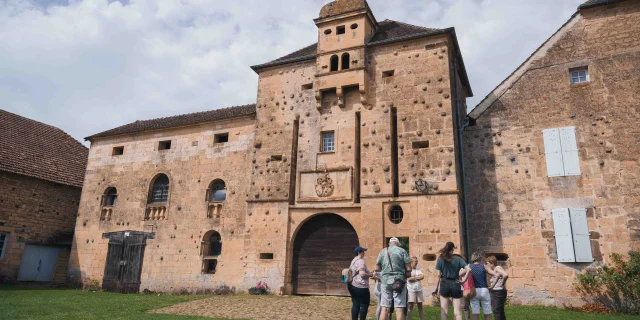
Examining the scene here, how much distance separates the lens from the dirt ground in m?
11.2

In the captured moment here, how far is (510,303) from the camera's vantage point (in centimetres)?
1406

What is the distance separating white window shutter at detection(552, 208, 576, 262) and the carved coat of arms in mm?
7527

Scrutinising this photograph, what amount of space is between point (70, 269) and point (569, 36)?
79.2ft

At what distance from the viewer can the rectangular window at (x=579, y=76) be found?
49.7 feet

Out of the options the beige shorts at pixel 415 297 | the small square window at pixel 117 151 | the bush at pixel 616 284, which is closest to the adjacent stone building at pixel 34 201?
the small square window at pixel 117 151

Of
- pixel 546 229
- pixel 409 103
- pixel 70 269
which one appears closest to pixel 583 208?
pixel 546 229

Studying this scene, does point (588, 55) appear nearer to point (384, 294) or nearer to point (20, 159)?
point (384, 294)

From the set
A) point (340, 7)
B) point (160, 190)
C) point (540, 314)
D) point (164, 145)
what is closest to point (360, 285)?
point (540, 314)

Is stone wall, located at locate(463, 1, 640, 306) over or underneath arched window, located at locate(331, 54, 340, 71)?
underneath

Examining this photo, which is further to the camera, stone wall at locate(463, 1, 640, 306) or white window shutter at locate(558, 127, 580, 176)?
white window shutter at locate(558, 127, 580, 176)

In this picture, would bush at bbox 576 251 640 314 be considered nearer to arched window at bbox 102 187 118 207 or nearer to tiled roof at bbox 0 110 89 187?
arched window at bbox 102 187 118 207

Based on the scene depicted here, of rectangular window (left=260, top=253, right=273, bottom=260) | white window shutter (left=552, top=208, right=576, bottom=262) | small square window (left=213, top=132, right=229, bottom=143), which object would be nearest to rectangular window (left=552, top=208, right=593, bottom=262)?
white window shutter (left=552, top=208, right=576, bottom=262)

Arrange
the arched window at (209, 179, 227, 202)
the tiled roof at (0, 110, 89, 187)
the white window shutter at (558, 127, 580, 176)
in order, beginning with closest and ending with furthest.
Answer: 1. the white window shutter at (558, 127, 580, 176)
2. the arched window at (209, 179, 227, 202)
3. the tiled roof at (0, 110, 89, 187)

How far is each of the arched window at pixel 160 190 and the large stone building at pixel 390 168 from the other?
89 cm
